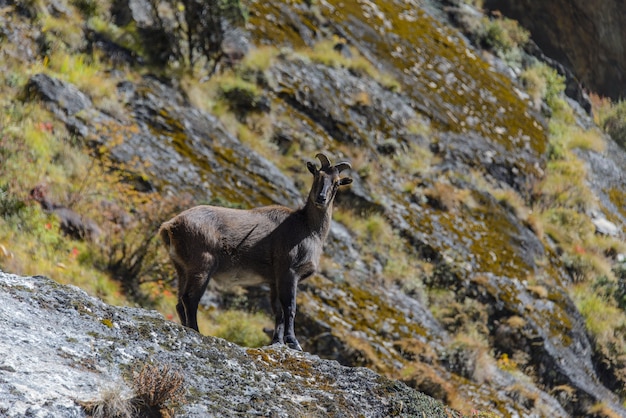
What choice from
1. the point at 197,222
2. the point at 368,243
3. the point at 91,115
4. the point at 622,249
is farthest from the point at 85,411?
the point at 622,249

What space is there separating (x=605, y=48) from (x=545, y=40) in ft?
9.02

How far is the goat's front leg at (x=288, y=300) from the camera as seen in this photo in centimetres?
724

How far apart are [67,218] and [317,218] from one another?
3.38 meters

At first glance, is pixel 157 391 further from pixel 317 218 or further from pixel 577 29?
pixel 577 29

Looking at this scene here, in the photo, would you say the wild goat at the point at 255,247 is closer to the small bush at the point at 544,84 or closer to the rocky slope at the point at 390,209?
the rocky slope at the point at 390,209

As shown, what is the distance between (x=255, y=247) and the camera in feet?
25.0

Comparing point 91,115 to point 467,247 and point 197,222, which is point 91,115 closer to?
point 197,222

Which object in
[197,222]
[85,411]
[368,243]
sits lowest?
[368,243]

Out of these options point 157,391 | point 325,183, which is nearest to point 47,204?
point 325,183

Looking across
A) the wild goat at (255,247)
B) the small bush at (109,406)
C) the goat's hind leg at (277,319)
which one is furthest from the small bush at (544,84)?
the small bush at (109,406)

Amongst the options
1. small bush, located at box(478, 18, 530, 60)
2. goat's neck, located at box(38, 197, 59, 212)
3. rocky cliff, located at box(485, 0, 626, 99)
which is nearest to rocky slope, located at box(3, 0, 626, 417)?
goat's neck, located at box(38, 197, 59, 212)

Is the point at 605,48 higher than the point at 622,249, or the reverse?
the point at 605,48

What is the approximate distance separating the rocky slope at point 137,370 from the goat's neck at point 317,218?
251 centimetres

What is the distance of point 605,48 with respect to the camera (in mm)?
31016
